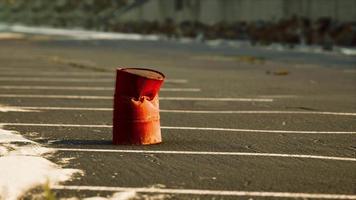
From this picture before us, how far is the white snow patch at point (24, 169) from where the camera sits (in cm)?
523

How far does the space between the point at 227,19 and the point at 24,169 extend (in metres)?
39.2

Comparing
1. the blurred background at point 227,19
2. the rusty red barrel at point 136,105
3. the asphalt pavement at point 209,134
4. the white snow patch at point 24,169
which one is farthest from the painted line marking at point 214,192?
the blurred background at point 227,19

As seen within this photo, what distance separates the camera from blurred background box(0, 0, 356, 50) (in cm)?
3291

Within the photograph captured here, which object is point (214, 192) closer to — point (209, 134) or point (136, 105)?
point (136, 105)

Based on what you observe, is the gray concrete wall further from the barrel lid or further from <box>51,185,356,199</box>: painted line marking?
<box>51,185,356,199</box>: painted line marking

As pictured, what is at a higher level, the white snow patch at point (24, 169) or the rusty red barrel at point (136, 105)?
the rusty red barrel at point (136, 105)

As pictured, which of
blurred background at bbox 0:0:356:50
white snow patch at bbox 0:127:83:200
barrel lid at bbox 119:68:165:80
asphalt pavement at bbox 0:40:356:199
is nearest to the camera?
white snow patch at bbox 0:127:83:200

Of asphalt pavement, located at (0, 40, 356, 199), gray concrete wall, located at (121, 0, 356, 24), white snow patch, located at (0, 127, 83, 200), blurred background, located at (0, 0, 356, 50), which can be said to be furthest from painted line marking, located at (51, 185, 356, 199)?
gray concrete wall, located at (121, 0, 356, 24)

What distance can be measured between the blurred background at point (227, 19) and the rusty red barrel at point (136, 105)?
21552mm

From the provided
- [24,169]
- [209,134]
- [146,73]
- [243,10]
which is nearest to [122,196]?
[24,169]

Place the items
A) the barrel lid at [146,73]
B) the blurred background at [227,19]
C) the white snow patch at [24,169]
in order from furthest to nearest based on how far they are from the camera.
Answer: the blurred background at [227,19]
the barrel lid at [146,73]
the white snow patch at [24,169]

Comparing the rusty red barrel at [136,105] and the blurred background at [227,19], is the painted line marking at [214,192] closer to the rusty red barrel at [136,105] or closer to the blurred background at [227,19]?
the rusty red barrel at [136,105]

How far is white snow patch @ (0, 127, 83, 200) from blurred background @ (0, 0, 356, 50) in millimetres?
22169

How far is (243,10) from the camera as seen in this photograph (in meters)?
42.3
